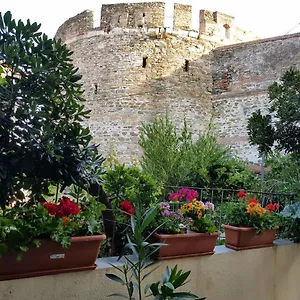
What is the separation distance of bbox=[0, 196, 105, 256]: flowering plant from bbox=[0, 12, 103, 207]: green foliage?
0.39 ft

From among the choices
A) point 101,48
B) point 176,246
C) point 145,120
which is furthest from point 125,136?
point 176,246

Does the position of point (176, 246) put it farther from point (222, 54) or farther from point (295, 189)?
point (222, 54)

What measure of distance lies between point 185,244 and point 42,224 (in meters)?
0.84

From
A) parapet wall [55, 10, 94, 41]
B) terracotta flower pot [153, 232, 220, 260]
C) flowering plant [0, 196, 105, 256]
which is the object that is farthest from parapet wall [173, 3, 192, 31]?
flowering plant [0, 196, 105, 256]

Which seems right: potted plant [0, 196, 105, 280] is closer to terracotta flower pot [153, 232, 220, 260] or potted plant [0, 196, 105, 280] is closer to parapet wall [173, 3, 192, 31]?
terracotta flower pot [153, 232, 220, 260]

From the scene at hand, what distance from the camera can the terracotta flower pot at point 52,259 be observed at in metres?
1.43

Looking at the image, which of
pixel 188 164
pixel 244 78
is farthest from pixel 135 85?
pixel 188 164

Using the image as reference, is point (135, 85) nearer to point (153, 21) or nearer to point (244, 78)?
point (153, 21)

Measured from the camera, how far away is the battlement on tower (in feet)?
39.5

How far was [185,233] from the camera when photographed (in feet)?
6.68

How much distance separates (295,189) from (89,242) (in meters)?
1.96

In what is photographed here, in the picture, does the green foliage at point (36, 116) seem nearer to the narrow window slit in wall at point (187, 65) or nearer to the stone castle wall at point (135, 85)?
the stone castle wall at point (135, 85)

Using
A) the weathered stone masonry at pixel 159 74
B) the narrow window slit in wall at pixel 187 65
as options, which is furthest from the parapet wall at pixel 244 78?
the narrow window slit in wall at pixel 187 65

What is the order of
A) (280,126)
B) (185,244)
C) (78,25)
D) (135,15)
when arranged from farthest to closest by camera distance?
→ (78,25)
(135,15)
(280,126)
(185,244)
